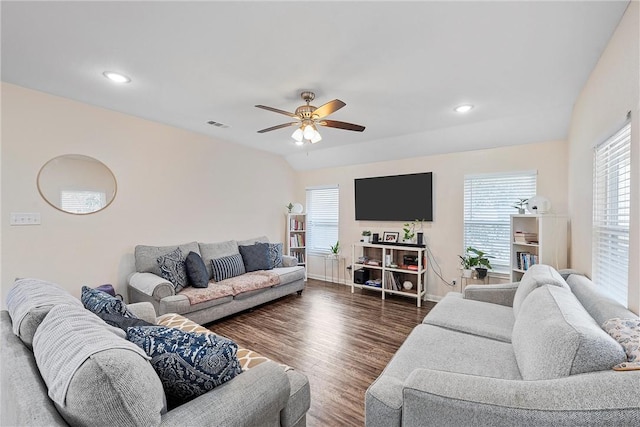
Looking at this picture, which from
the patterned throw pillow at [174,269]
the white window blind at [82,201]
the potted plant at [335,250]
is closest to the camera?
the white window blind at [82,201]

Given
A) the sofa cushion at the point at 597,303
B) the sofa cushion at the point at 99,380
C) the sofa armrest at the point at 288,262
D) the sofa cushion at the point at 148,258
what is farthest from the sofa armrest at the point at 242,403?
the sofa armrest at the point at 288,262

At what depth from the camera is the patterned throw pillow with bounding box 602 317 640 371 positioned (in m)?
0.99

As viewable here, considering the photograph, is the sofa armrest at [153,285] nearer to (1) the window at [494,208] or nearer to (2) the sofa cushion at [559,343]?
(2) the sofa cushion at [559,343]

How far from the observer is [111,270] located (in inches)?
126

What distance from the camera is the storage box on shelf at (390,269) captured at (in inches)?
162

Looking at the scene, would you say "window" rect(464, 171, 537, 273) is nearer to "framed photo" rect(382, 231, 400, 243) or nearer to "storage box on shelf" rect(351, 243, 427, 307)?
"storage box on shelf" rect(351, 243, 427, 307)

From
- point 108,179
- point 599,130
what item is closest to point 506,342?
point 599,130

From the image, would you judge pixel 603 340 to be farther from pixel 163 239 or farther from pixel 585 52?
pixel 163 239

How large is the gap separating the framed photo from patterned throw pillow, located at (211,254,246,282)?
7.74 feet

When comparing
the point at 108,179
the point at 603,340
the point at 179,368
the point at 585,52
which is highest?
the point at 585,52

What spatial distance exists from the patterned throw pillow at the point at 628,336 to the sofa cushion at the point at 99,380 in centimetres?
164

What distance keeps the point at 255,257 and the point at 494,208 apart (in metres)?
3.55

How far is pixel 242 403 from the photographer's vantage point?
3.53 feet

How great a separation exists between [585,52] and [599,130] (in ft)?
1.90
